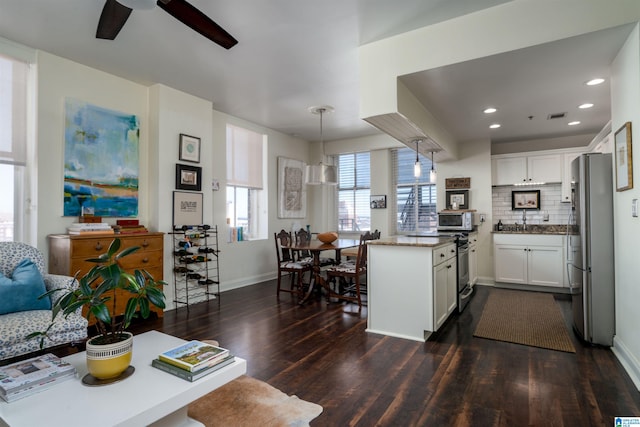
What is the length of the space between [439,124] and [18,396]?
4885 mm

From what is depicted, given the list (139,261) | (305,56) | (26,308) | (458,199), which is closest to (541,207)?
(458,199)

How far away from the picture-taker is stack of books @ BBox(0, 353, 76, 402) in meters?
1.40

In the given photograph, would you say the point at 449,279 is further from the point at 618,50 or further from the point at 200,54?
the point at 200,54

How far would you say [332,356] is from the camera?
9.05ft

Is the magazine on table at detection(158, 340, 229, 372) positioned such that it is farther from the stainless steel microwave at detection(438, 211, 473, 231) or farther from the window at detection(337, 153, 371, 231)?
the window at detection(337, 153, 371, 231)

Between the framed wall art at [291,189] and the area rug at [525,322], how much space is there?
12.5 feet

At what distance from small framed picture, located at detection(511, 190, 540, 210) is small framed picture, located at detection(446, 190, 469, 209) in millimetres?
805

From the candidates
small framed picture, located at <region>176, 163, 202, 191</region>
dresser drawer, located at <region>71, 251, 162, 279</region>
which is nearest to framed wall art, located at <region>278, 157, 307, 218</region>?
small framed picture, located at <region>176, 163, 202, 191</region>

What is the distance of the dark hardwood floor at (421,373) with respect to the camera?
1.95 m

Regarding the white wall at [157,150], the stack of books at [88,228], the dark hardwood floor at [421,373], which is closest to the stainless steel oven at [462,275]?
the dark hardwood floor at [421,373]

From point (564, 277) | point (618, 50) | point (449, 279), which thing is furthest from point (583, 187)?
point (564, 277)

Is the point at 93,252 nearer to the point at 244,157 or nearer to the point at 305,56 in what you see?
the point at 305,56

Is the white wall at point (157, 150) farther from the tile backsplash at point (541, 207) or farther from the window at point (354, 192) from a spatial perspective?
the tile backsplash at point (541, 207)

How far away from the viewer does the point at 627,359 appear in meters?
2.52
